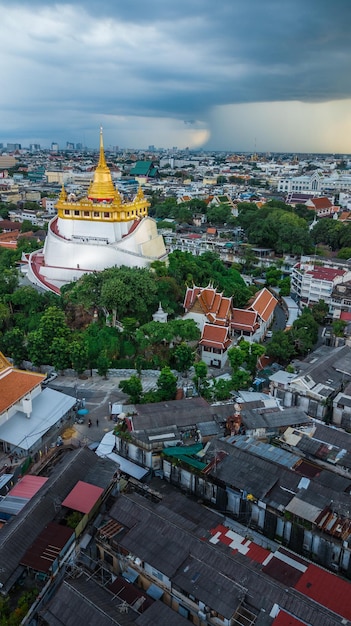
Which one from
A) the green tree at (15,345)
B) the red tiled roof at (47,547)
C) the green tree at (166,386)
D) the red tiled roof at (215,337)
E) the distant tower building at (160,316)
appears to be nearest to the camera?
the red tiled roof at (47,547)

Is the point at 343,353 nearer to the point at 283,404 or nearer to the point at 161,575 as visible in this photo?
the point at 283,404

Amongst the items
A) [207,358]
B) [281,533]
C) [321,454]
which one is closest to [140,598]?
[281,533]

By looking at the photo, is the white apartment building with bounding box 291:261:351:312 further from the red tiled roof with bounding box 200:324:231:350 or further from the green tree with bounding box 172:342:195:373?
the green tree with bounding box 172:342:195:373

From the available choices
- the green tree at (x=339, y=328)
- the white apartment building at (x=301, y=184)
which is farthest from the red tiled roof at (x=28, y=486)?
the white apartment building at (x=301, y=184)

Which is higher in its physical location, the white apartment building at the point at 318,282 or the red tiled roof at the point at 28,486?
the white apartment building at the point at 318,282

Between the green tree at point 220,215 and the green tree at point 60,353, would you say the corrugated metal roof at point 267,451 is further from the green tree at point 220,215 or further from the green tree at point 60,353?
the green tree at point 220,215

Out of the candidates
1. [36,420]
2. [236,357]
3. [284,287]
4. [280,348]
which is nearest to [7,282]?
[36,420]
